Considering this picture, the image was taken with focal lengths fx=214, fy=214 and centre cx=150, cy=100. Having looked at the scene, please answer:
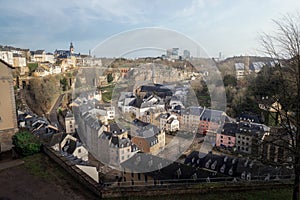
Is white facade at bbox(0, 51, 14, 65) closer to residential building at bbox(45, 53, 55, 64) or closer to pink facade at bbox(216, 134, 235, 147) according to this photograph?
residential building at bbox(45, 53, 55, 64)

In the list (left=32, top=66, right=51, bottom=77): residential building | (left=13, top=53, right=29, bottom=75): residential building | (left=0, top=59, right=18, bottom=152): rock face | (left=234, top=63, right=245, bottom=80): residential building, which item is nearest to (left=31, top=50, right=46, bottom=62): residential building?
(left=13, top=53, right=29, bottom=75): residential building

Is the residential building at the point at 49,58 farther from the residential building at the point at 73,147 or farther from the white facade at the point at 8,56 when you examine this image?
the residential building at the point at 73,147

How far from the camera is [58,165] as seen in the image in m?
4.22

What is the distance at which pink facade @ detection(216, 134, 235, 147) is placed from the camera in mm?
14568

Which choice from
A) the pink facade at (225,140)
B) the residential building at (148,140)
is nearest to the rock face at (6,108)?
the residential building at (148,140)

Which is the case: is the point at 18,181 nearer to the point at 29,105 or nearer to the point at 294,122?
the point at 294,122

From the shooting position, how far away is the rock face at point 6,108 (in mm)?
5520

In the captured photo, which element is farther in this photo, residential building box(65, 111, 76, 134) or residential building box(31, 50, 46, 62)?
residential building box(31, 50, 46, 62)

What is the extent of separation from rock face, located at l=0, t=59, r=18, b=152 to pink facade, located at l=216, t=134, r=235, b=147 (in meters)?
12.8

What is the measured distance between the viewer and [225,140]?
586 inches

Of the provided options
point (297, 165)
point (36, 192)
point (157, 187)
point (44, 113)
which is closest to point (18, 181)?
point (36, 192)

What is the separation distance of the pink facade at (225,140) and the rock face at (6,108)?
41.9 feet

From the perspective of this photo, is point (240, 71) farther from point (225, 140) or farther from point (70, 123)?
point (70, 123)

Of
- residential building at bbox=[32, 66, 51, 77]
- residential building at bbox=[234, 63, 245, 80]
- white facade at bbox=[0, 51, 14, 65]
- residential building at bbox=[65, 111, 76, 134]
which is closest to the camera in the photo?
residential building at bbox=[234, 63, 245, 80]
